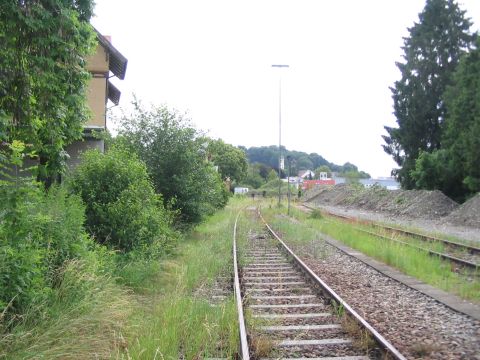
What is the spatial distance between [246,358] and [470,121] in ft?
93.9

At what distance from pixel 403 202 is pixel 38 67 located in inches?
1328

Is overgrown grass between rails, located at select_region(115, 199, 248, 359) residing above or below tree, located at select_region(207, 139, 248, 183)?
below

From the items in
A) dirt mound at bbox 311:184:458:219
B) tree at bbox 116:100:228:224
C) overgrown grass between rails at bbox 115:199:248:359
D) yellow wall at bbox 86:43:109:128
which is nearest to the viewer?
overgrown grass between rails at bbox 115:199:248:359

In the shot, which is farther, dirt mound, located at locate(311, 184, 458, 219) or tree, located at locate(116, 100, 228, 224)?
dirt mound, located at locate(311, 184, 458, 219)

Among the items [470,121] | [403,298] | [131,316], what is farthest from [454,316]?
[470,121]

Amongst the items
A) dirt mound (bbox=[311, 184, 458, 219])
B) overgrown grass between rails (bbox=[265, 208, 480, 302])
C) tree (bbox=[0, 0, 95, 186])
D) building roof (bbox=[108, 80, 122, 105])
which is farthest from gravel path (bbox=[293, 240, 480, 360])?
dirt mound (bbox=[311, 184, 458, 219])

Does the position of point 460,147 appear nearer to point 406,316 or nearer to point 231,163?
point 406,316

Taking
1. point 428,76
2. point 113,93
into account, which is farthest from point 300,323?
point 428,76

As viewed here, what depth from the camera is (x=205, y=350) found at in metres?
5.45

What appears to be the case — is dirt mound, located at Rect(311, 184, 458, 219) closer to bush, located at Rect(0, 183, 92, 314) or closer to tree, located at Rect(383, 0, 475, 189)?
tree, located at Rect(383, 0, 475, 189)

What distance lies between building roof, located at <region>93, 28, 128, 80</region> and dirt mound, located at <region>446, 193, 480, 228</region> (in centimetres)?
1936

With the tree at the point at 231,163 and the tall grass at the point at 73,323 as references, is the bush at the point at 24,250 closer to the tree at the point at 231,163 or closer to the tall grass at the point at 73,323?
the tall grass at the point at 73,323

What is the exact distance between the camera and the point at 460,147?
3039cm

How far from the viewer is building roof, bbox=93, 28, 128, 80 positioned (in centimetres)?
1988
